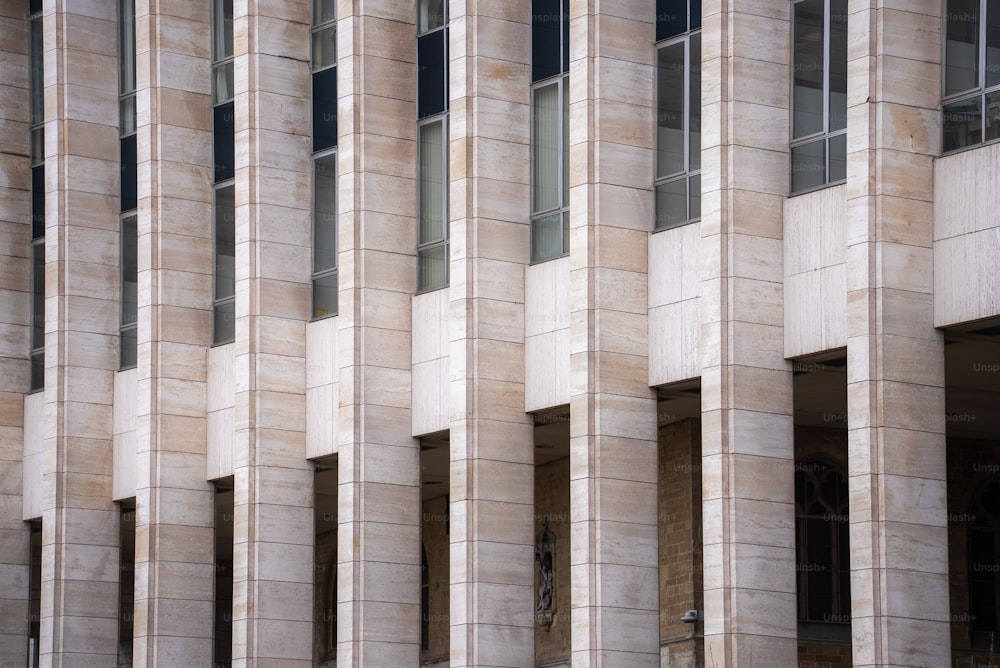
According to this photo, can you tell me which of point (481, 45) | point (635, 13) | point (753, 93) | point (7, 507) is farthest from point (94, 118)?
point (753, 93)

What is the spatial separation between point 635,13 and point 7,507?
19.0 meters

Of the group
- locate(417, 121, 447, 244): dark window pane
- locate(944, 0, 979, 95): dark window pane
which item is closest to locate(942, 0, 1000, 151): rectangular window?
locate(944, 0, 979, 95): dark window pane

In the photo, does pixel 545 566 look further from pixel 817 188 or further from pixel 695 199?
pixel 817 188

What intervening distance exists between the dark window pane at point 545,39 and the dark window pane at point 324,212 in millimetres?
5394

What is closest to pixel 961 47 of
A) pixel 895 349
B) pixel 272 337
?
pixel 895 349

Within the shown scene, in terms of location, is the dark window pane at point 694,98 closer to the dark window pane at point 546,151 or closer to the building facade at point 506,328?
the building facade at point 506,328

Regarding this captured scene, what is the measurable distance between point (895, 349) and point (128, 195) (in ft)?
67.3

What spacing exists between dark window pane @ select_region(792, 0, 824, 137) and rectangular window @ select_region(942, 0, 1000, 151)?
2.47 meters

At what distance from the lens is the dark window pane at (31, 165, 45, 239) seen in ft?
151

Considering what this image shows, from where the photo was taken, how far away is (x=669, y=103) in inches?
1308

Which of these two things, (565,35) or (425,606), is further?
(425,606)

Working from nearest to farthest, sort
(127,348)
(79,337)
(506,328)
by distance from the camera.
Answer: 1. (506,328)
2. (79,337)
3. (127,348)

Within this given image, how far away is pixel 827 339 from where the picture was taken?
29578 mm

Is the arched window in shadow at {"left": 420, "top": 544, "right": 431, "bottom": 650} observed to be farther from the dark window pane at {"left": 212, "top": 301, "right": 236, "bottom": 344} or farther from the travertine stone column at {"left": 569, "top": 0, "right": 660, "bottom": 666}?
the travertine stone column at {"left": 569, "top": 0, "right": 660, "bottom": 666}
